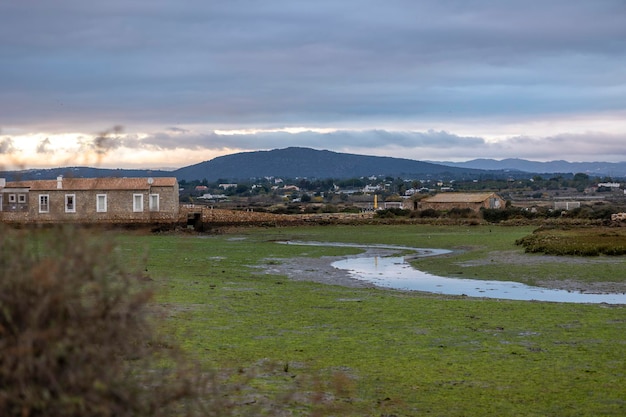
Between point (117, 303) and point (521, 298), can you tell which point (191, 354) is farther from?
point (521, 298)

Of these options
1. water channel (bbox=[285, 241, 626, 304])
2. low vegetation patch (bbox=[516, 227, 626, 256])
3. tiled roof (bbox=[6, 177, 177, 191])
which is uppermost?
tiled roof (bbox=[6, 177, 177, 191])

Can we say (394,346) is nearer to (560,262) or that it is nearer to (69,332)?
(69,332)

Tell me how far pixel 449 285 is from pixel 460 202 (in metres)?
62.3

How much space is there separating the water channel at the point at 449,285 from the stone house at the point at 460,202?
52470 millimetres

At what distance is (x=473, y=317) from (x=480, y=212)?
6270 centimetres

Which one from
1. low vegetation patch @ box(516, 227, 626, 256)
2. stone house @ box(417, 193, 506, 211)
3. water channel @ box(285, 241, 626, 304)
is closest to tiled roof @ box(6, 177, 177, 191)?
water channel @ box(285, 241, 626, 304)

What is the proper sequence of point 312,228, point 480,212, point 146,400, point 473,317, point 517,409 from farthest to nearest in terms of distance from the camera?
1. point 480,212
2. point 312,228
3. point 473,317
4. point 517,409
5. point 146,400

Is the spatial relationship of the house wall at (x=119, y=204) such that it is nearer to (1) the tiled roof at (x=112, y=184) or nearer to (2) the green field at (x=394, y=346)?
(1) the tiled roof at (x=112, y=184)

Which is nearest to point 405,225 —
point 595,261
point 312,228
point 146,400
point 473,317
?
point 312,228

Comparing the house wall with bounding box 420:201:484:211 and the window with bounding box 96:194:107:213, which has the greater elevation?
the window with bounding box 96:194:107:213

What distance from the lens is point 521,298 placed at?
23.6 m

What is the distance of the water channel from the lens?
937 inches

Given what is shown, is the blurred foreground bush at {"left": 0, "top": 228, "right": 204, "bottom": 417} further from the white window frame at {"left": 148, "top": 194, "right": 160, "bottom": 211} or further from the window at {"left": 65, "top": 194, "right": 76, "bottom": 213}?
the white window frame at {"left": 148, "top": 194, "right": 160, "bottom": 211}

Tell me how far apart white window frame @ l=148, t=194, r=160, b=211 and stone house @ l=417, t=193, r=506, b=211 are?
115 ft
